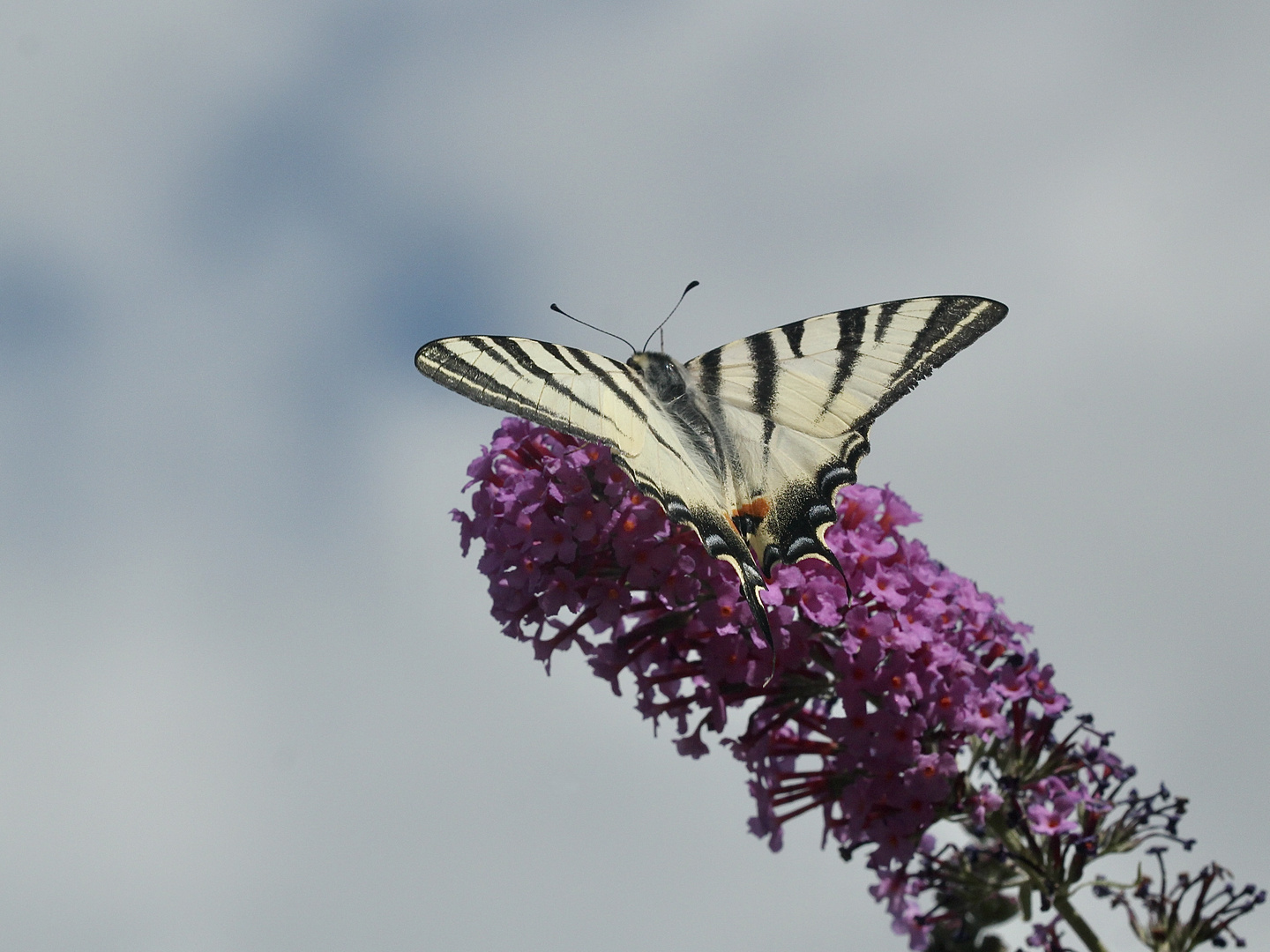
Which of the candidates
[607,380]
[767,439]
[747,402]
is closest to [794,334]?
[747,402]

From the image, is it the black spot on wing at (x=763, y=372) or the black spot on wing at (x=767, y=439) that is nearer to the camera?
the black spot on wing at (x=767, y=439)

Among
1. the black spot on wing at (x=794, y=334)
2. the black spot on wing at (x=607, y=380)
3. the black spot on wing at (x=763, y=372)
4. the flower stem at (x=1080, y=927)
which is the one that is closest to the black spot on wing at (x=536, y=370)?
the black spot on wing at (x=607, y=380)

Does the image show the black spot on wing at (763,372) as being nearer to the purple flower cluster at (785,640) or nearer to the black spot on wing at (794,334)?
the black spot on wing at (794,334)

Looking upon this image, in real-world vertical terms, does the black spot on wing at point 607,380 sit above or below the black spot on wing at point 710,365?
below

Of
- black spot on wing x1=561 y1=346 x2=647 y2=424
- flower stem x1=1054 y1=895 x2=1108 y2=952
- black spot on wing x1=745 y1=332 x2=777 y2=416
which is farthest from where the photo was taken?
black spot on wing x1=745 y1=332 x2=777 y2=416

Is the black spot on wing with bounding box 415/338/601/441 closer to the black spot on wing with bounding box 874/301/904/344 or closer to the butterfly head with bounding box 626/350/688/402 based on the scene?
the butterfly head with bounding box 626/350/688/402

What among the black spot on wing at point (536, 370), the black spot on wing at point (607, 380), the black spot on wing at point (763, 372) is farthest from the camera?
the black spot on wing at point (763, 372)

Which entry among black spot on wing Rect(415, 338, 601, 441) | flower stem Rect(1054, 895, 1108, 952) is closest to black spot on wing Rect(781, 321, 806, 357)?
black spot on wing Rect(415, 338, 601, 441)

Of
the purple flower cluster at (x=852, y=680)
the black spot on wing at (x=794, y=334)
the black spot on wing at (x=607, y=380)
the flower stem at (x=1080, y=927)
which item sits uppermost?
the black spot on wing at (x=794, y=334)

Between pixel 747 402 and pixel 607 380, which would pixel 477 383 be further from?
pixel 747 402
